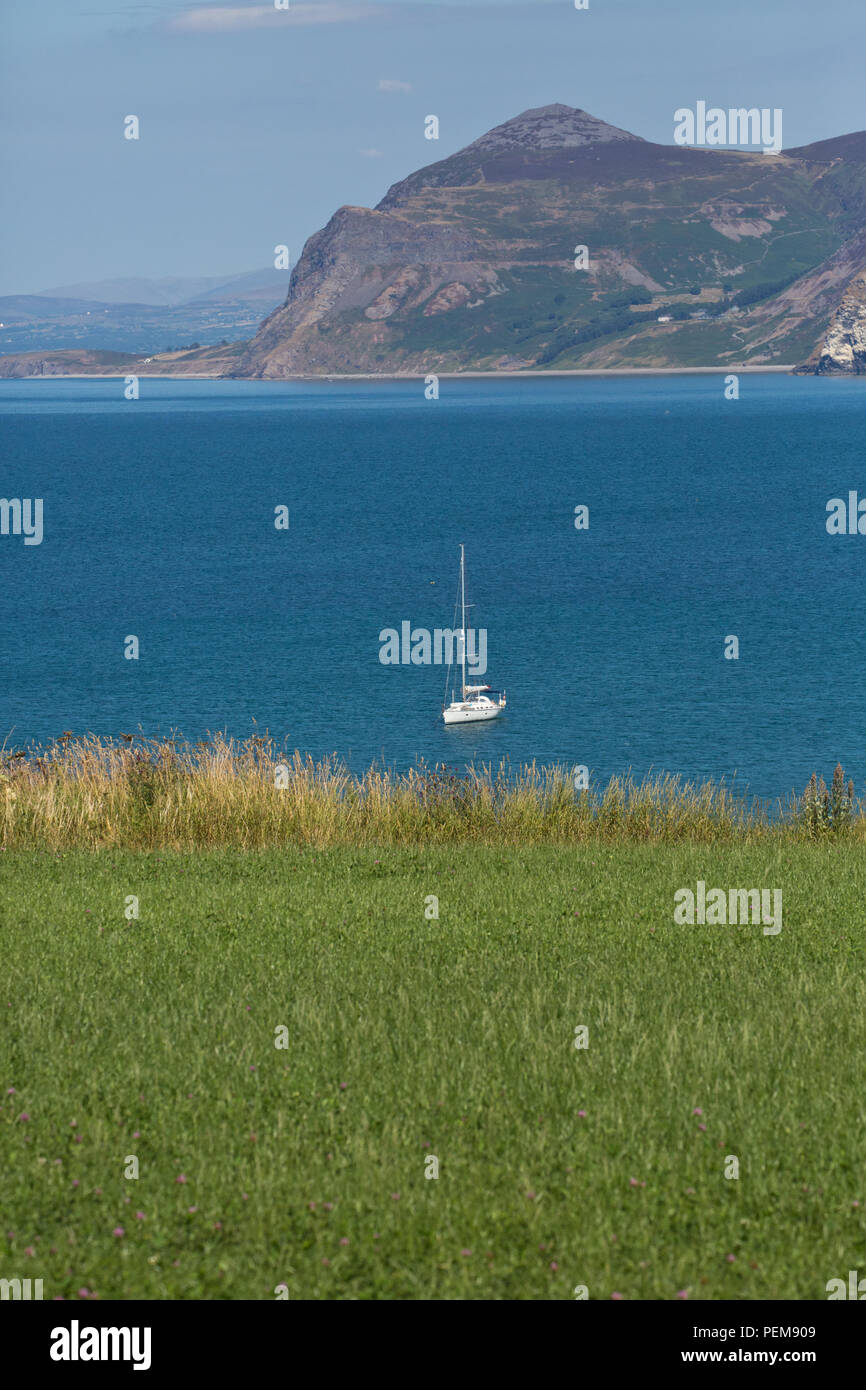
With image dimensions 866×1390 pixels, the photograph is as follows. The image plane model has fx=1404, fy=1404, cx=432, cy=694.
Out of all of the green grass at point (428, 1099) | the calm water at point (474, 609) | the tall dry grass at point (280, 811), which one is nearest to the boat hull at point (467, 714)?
the calm water at point (474, 609)

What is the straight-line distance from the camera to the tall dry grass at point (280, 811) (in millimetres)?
19625

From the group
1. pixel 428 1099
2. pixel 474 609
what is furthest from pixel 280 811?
pixel 474 609

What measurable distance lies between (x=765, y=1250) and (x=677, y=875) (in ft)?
32.1

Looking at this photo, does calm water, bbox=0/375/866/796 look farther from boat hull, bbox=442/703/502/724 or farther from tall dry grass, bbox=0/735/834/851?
tall dry grass, bbox=0/735/834/851

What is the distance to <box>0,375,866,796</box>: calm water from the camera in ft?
155

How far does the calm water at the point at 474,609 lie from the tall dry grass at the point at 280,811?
1528cm

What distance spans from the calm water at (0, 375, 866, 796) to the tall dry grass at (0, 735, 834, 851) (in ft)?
50.1

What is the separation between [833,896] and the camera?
15.8m

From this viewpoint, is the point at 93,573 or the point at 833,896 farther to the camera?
the point at 93,573

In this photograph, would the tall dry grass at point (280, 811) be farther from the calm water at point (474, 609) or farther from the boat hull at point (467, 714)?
the boat hull at point (467, 714)

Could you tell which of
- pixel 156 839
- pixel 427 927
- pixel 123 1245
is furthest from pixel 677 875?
pixel 123 1245

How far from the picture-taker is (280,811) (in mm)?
20047
